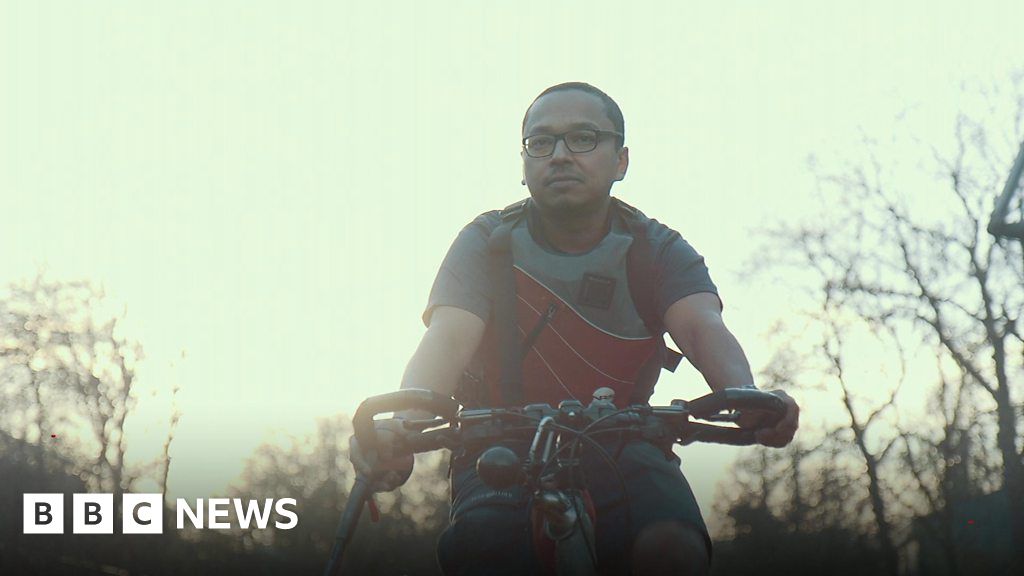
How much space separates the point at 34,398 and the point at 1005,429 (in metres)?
21.8

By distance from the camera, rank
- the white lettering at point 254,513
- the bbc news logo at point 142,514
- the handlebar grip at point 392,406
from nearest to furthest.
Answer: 1. the handlebar grip at point 392,406
2. the bbc news logo at point 142,514
3. the white lettering at point 254,513

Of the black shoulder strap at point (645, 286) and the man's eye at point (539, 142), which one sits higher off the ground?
the man's eye at point (539, 142)

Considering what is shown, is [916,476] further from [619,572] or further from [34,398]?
[619,572]

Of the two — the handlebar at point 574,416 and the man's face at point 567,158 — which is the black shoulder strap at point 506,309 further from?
the handlebar at point 574,416

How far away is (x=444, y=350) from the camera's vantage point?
354cm

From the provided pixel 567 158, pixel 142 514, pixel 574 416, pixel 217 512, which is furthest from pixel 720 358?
pixel 217 512

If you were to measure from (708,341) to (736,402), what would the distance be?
0.89 m

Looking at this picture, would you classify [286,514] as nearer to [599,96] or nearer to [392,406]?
[599,96]

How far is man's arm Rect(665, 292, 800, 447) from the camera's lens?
3471mm

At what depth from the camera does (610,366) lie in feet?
12.0

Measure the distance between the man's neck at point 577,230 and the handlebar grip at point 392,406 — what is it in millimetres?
1196

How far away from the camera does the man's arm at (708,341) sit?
347 cm

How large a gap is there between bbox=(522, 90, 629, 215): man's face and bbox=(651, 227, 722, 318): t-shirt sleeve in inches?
11.0

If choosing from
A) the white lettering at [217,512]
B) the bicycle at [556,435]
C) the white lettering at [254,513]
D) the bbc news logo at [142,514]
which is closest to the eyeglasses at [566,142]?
the bicycle at [556,435]
